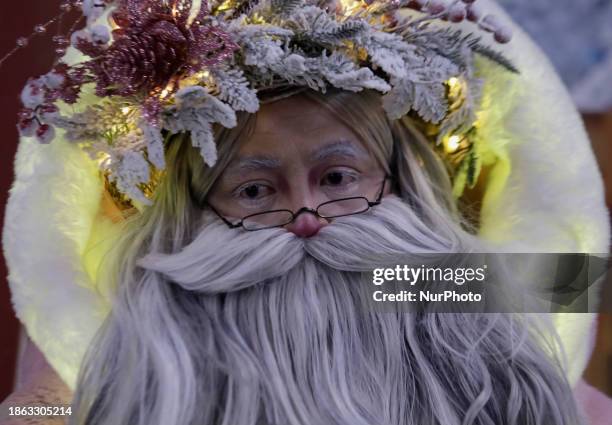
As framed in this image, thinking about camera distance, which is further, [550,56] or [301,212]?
[550,56]

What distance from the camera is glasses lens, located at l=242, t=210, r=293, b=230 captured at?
95 centimetres

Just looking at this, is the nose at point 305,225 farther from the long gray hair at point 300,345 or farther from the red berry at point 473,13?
the red berry at point 473,13

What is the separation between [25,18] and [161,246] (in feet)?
2.02

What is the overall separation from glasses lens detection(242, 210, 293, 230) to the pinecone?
0.20 meters

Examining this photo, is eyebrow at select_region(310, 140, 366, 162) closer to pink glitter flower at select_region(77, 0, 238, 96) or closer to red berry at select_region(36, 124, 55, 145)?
pink glitter flower at select_region(77, 0, 238, 96)

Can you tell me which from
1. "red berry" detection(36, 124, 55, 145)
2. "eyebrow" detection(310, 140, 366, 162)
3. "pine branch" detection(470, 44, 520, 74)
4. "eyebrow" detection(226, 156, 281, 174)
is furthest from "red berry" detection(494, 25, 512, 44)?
"red berry" detection(36, 124, 55, 145)

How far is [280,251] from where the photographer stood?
2.97 ft

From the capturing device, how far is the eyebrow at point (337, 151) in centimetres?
96

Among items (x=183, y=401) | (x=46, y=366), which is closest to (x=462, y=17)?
(x=183, y=401)

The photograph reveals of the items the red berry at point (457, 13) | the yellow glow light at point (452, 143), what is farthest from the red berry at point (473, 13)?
the yellow glow light at point (452, 143)

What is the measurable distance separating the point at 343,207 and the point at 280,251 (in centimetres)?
12

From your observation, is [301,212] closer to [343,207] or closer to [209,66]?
[343,207]

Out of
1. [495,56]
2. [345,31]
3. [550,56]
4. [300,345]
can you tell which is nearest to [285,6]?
[345,31]

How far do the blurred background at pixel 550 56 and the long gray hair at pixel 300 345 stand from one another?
53 centimetres
